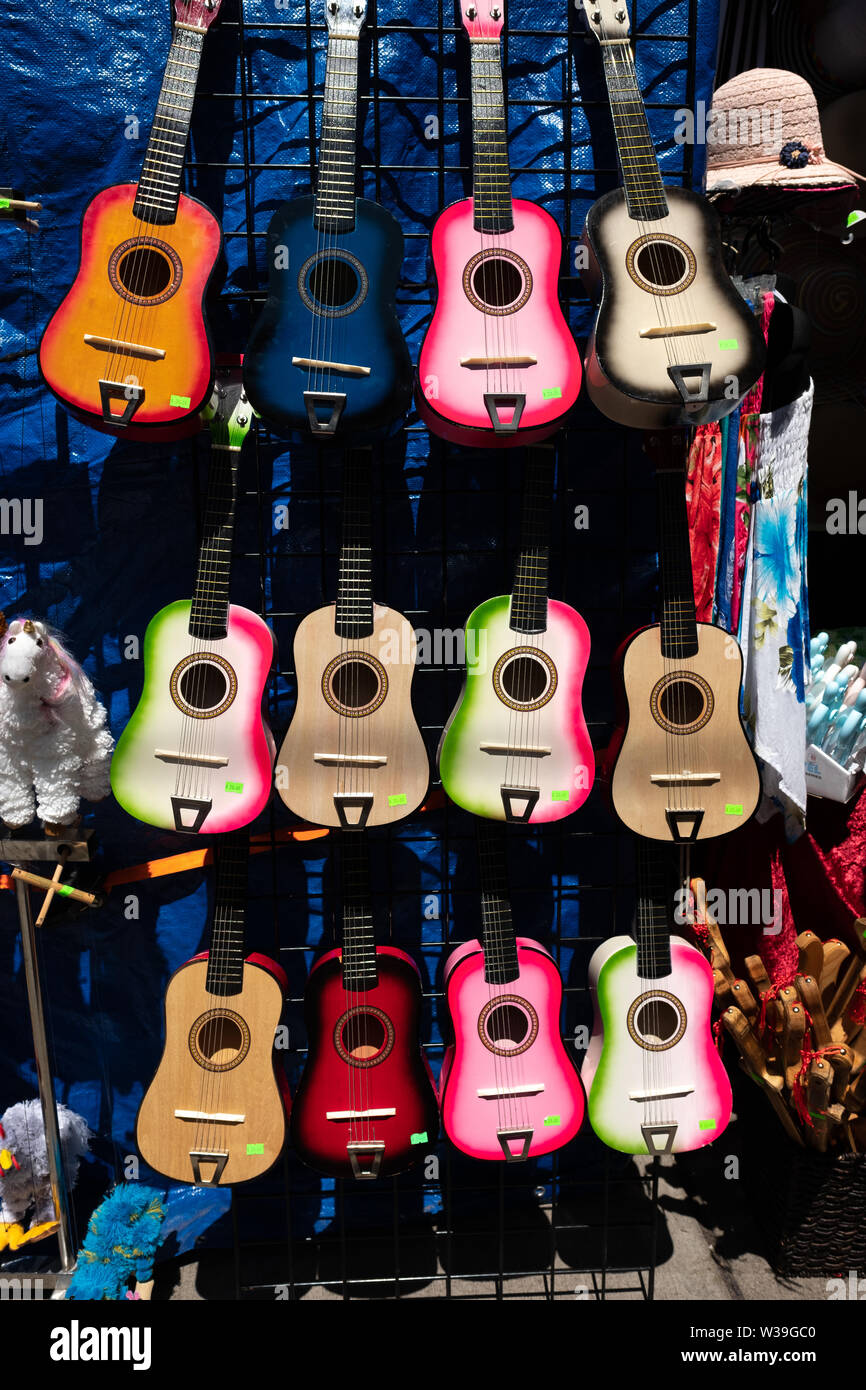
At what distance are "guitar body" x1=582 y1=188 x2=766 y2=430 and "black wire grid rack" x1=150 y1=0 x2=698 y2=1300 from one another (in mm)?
292

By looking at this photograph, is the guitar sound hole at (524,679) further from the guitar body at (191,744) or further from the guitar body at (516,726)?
the guitar body at (191,744)

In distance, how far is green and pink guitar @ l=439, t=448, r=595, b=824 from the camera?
1.95 m

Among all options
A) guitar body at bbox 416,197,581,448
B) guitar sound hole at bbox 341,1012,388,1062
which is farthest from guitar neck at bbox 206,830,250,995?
guitar body at bbox 416,197,581,448

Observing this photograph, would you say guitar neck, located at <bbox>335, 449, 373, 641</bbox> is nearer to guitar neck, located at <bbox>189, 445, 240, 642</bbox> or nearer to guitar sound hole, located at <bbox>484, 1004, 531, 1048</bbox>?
guitar neck, located at <bbox>189, 445, 240, 642</bbox>

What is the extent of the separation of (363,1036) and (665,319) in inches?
61.1

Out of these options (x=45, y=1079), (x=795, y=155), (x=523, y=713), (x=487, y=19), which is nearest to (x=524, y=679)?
(x=523, y=713)

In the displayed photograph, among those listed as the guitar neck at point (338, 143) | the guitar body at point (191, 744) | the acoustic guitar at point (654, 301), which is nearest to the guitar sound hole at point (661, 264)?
the acoustic guitar at point (654, 301)

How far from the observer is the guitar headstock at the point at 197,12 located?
1.88m

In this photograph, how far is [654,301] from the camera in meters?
1.83

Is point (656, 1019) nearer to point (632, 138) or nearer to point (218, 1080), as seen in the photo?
point (218, 1080)

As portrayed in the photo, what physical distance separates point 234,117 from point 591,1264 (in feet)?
9.07
